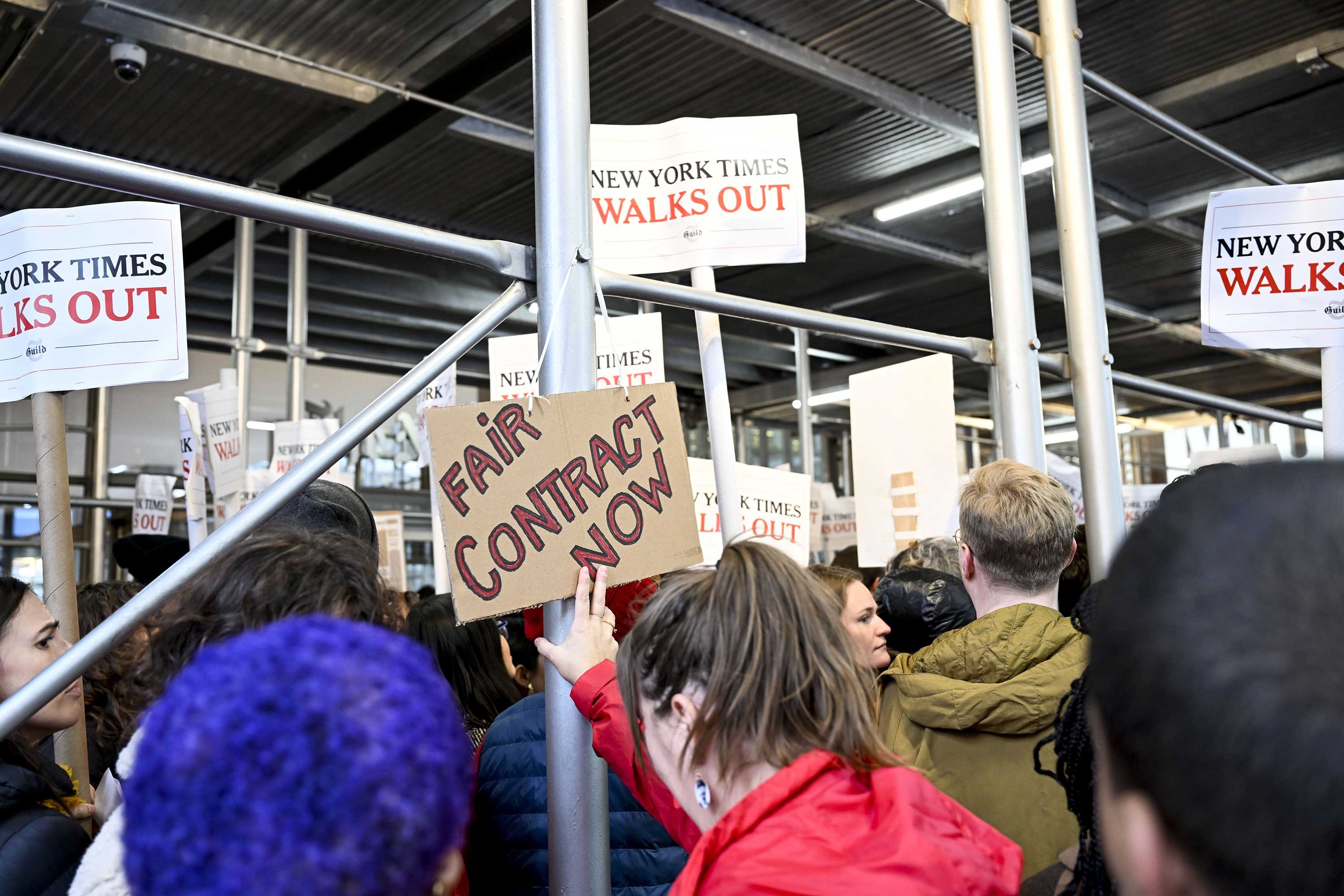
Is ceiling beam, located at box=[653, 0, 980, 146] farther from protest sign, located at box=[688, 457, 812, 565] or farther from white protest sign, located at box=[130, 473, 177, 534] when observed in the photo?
white protest sign, located at box=[130, 473, 177, 534]

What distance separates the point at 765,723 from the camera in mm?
1245

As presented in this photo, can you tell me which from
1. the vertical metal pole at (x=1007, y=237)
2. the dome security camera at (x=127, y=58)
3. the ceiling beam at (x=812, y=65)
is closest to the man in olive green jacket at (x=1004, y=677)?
the vertical metal pole at (x=1007, y=237)

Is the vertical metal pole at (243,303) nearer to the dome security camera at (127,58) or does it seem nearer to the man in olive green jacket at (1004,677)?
the dome security camera at (127,58)

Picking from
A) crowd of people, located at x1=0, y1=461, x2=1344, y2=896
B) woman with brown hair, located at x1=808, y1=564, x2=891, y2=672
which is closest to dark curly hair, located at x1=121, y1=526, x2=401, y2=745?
crowd of people, located at x1=0, y1=461, x2=1344, y2=896

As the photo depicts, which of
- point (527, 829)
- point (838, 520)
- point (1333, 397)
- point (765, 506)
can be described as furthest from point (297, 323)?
point (1333, 397)

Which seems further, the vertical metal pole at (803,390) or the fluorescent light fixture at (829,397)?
the fluorescent light fixture at (829,397)

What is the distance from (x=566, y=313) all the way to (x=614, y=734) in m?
0.58

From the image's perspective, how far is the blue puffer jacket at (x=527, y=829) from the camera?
192cm

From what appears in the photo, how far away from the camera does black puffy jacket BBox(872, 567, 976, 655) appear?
8.37 ft

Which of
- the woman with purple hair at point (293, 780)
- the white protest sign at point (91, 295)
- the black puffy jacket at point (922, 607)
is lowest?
the black puffy jacket at point (922, 607)

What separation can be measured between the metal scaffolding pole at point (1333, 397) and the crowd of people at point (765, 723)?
1086 millimetres

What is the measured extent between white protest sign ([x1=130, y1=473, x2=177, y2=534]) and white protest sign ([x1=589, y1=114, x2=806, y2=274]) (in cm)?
537

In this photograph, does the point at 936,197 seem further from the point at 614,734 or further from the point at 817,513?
the point at 614,734

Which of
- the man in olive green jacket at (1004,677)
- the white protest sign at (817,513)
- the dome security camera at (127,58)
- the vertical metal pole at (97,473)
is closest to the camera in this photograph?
the man in olive green jacket at (1004,677)
